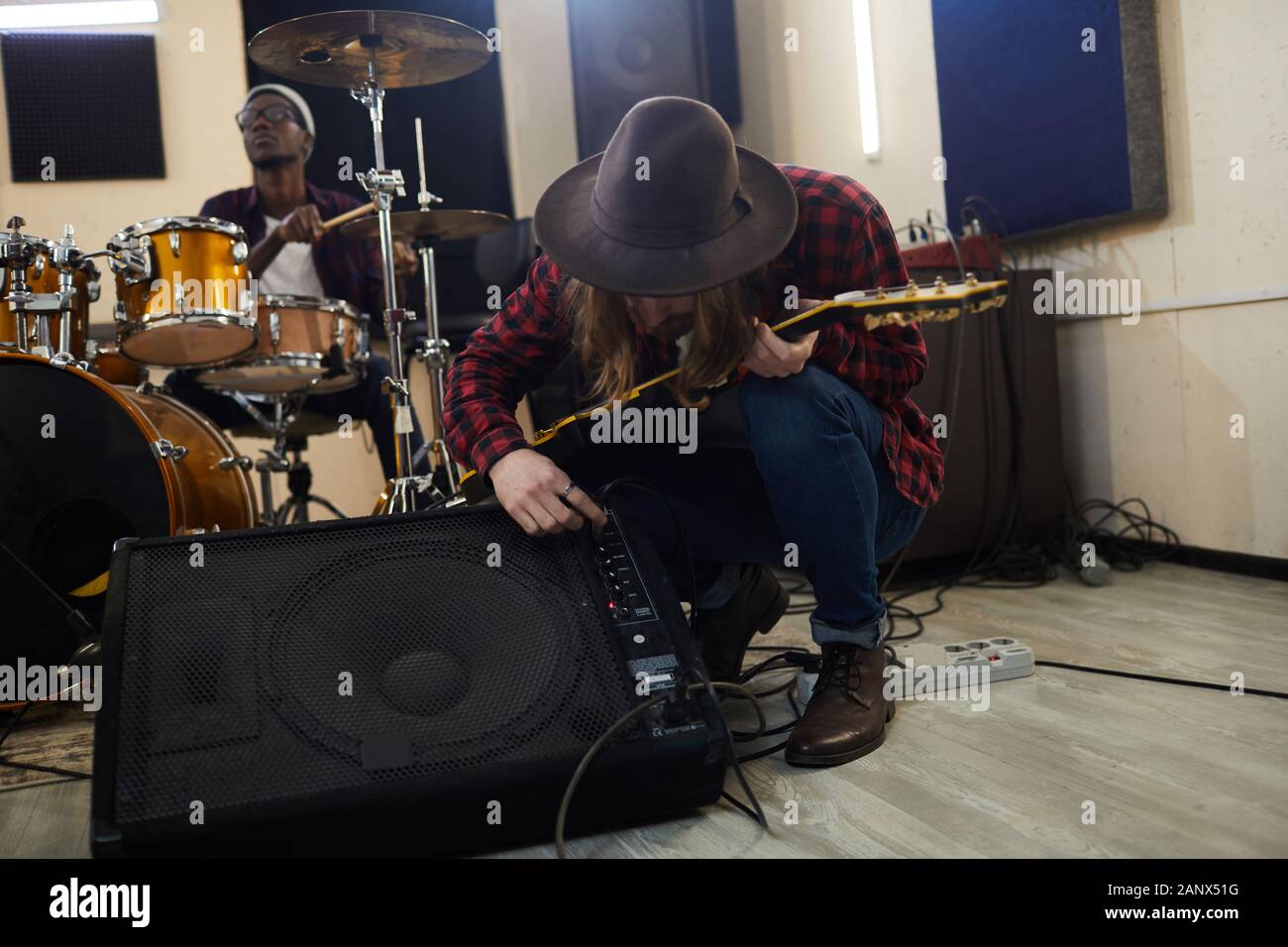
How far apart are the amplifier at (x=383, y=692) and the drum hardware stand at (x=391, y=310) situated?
1.04m

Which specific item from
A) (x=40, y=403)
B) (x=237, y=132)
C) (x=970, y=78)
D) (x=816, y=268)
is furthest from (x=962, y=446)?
(x=237, y=132)

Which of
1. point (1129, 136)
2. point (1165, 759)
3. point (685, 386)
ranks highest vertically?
Answer: point (1129, 136)

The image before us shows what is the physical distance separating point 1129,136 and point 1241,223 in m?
0.31

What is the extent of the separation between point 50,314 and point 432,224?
857 mm

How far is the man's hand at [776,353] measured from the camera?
43.4 inches

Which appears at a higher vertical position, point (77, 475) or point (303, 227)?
point (303, 227)

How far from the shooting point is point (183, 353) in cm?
212

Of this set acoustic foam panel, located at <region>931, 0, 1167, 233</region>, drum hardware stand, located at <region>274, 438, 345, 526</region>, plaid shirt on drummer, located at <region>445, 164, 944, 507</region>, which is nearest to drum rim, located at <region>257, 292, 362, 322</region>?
drum hardware stand, located at <region>274, 438, 345, 526</region>

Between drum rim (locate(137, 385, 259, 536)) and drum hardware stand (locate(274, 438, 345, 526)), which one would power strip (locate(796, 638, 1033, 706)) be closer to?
drum rim (locate(137, 385, 259, 536))

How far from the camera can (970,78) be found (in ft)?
8.63

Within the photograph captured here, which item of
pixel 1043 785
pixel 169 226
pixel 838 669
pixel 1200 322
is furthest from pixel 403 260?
pixel 1043 785

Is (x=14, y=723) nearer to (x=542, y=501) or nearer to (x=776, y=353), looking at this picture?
(x=542, y=501)

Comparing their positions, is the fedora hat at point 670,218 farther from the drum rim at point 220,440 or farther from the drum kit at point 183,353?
the drum rim at point 220,440
